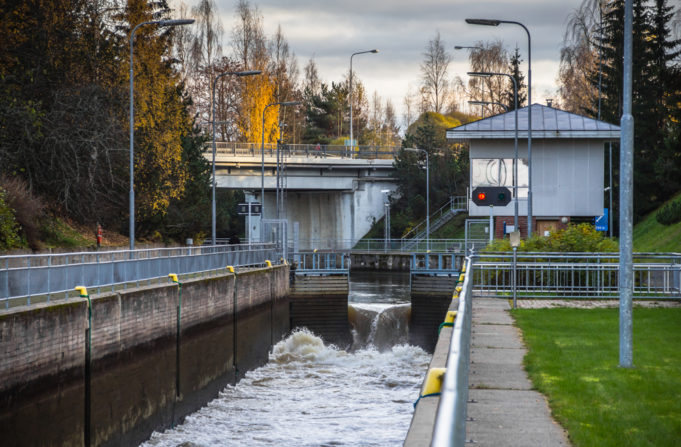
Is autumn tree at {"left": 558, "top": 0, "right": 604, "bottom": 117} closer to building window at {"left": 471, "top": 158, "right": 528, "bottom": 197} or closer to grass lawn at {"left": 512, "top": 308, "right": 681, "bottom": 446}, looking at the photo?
building window at {"left": 471, "top": 158, "right": 528, "bottom": 197}

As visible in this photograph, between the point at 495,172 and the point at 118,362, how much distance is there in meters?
34.4

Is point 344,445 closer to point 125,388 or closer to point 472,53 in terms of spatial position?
point 125,388

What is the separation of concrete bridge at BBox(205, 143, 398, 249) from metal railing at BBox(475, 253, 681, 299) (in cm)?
4615

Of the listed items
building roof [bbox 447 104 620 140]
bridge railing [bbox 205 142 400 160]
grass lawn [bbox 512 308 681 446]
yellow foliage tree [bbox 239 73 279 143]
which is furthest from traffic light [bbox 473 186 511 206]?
yellow foliage tree [bbox 239 73 279 143]

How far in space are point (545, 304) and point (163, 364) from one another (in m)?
9.23

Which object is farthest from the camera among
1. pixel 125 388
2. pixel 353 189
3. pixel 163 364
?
pixel 353 189

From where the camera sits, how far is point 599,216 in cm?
4969

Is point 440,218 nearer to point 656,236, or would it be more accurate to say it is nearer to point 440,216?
point 440,216

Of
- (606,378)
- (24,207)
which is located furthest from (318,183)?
(606,378)

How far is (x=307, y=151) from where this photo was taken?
75188 mm

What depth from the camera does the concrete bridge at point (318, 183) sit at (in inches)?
2800

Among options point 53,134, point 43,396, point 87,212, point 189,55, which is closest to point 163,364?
point 43,396

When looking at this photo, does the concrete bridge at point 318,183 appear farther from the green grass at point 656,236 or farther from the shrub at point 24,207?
the shrub at point 24,207

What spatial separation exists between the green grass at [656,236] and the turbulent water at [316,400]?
45.1 feet
